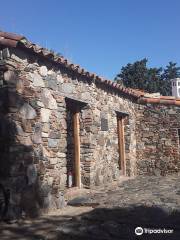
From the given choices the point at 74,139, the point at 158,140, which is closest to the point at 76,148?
the point at 74,139

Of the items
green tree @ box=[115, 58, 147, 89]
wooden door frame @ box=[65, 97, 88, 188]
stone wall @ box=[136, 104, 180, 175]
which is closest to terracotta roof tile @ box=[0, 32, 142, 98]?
wooden door frame @ box=[65, 97, 88, 188]

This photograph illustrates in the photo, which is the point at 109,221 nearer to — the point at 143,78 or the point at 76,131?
the point at 76,131

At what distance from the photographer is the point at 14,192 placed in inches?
200

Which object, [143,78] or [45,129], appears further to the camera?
[143,78]

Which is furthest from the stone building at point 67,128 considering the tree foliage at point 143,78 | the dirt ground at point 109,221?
the tree foliage at point 143,78

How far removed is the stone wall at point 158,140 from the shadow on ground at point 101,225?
17.9 ft

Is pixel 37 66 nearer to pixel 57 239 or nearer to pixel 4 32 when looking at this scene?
pixel 4 32

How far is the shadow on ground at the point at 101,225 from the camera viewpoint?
4102 millimetres

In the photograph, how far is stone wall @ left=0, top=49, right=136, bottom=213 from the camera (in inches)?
207

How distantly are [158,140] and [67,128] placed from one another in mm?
3788

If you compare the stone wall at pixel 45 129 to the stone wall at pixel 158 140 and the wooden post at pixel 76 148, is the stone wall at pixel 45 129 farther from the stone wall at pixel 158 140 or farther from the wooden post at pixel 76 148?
the stone wall at pixel 158 140

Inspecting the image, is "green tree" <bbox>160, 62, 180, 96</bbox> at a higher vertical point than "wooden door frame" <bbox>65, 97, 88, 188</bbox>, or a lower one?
higher

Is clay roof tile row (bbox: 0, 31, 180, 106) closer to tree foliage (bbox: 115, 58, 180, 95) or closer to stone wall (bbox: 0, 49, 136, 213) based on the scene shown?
stone wall (bbox: 0, 49, 136, 213)

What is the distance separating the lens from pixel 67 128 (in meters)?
7.83
